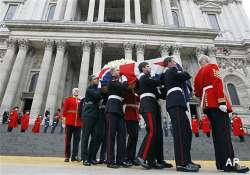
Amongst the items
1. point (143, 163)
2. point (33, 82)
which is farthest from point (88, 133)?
point (33, 82)

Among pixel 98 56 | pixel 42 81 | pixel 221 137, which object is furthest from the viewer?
pixel 98 56

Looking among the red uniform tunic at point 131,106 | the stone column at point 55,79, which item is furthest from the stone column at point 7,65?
the red uniform tunic at point 131,106

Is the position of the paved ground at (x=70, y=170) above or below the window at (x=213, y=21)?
below

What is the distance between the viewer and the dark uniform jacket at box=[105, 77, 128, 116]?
5480 mm

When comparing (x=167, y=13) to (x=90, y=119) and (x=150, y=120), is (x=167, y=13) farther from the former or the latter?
(x=150, y=120)

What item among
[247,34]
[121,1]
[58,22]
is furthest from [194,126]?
[121,1]

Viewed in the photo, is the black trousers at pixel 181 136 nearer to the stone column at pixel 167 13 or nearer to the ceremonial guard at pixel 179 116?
the ceremonial guard at pixel 179 116

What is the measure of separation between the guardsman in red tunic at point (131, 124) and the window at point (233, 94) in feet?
74.6

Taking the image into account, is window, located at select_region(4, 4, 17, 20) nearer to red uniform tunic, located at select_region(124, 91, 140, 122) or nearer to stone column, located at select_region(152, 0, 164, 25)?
stone column, located at select_region(152, 0, 164, 25)

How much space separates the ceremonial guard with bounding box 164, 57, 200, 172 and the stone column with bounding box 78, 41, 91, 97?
1656 cm

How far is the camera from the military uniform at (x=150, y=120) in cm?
489

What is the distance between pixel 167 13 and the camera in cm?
2923

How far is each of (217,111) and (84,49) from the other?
20.0m

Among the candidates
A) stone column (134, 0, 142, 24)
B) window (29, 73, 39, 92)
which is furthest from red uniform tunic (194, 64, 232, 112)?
stone column (134, 0, 142, 24)
